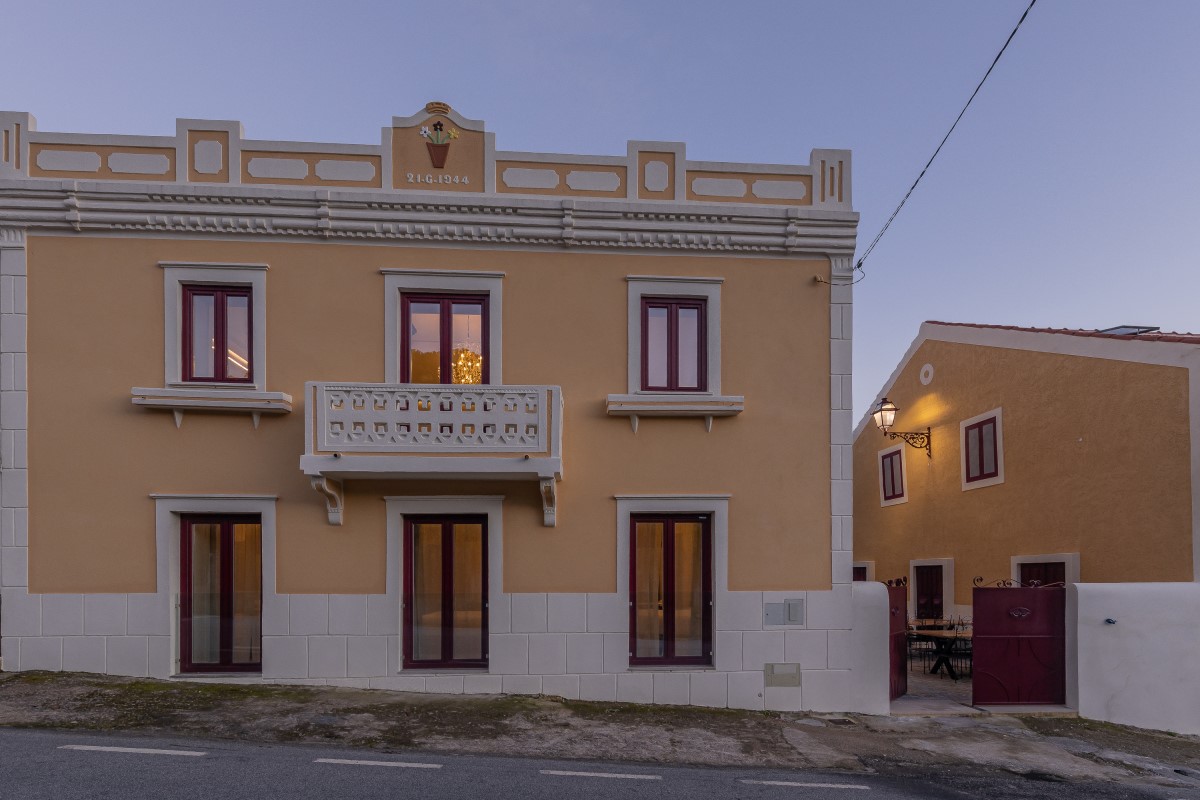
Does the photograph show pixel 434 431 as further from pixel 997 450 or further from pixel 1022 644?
pixel 997 450

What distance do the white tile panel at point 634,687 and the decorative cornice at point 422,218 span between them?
5.74 metres

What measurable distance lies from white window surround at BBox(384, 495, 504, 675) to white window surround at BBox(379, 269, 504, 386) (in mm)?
1592

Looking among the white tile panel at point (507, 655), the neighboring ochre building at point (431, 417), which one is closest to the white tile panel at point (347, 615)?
the neighboring ochre building at point (431, 417)

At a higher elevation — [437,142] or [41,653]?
[437,142]

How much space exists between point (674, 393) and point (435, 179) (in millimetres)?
4346

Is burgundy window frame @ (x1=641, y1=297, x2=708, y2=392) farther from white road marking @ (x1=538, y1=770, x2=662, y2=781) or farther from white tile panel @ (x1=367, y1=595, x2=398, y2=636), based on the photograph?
white road marking @ (x1=538, y1=770, x2=662, y2=781)

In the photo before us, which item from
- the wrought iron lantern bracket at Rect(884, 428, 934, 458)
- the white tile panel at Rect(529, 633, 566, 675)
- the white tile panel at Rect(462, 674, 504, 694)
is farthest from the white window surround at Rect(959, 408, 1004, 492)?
the white tile panel at Rect(462, 674, 504, 694)

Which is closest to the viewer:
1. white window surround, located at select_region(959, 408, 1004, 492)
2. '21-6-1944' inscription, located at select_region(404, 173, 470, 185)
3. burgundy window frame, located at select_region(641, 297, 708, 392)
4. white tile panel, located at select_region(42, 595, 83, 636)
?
white tile panel, located at select_region(42, 595, 83, 636)

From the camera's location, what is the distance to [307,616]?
979cm

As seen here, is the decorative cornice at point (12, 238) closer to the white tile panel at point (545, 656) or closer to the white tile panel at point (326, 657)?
the white tile panel at point (326, 657)

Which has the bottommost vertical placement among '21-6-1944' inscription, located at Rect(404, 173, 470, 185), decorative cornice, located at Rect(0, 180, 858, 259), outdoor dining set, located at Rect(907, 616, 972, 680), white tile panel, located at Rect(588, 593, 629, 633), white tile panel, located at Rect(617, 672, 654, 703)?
outdoor dining set, located at Rect(907, 616, 972, 680)

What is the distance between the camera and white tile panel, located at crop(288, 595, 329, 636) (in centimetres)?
978

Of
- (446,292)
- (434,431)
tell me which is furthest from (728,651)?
(446,292)

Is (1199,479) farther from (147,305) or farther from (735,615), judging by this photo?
(147,305)
